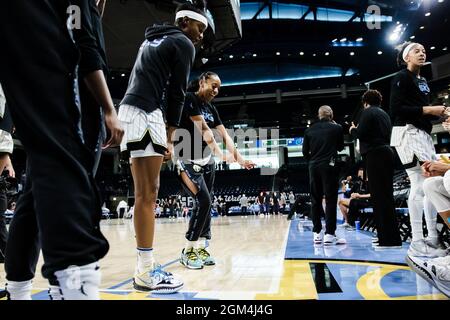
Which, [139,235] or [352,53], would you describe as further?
[352,53]

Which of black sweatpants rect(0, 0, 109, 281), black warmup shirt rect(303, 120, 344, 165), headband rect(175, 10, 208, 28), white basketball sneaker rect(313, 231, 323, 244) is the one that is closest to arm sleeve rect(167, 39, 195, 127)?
headband rect(175, 10, 208, 28)

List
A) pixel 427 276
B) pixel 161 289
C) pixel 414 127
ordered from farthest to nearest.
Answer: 1. pixel 414 127
2. pixel 161 289
3. pixel 427 276

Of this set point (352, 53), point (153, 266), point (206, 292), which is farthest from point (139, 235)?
point (352, 53)

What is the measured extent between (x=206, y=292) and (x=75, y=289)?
48.4 inches

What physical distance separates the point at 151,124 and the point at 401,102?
7.67 feet

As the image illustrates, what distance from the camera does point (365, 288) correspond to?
6.18ft

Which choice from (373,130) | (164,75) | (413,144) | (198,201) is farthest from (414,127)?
(164,75)

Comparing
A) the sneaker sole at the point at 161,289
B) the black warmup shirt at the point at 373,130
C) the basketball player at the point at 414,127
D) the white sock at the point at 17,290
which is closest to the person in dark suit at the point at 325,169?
the black warmup shirt at the point at 373,130

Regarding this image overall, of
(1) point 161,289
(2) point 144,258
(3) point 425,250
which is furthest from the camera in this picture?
(3) point 425,250

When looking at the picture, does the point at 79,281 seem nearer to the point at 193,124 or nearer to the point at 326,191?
the point at 193,124

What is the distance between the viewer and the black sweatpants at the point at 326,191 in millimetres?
4309

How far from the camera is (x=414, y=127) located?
3082mm

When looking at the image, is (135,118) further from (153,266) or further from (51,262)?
(51,262)
